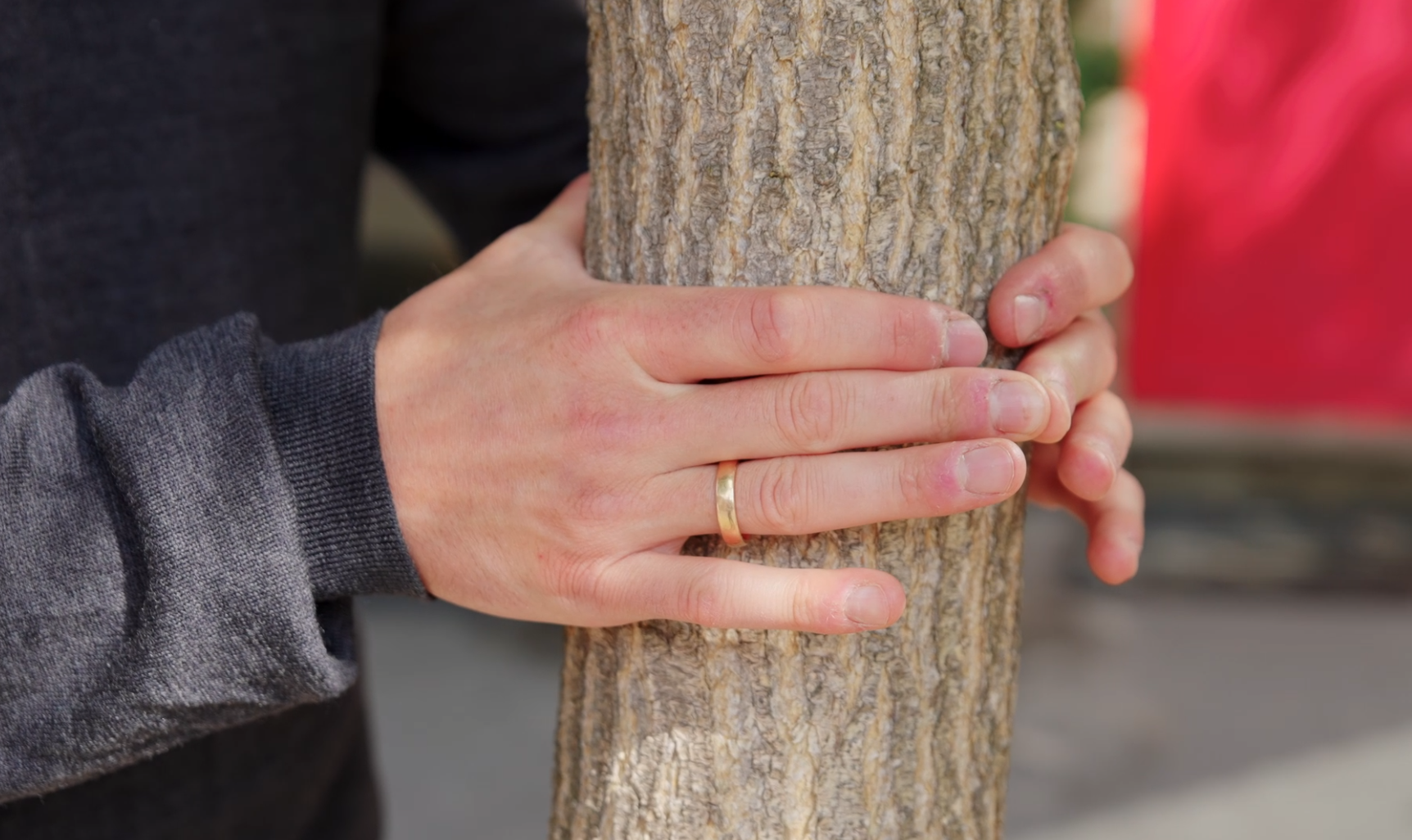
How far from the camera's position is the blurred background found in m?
3.72

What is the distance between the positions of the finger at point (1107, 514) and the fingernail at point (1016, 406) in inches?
12.7

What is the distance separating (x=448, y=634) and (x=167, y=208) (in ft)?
11.4

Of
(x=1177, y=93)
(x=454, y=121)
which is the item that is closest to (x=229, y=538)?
(x=454, y=121)

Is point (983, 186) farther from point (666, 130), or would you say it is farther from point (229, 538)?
point (229, 538)

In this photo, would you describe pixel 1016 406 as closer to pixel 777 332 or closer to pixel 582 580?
pixel 777 332

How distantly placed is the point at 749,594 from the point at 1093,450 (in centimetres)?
36

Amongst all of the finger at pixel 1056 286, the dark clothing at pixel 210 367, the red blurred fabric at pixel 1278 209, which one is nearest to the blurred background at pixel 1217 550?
the red blurred fabric at pixel 1278 209

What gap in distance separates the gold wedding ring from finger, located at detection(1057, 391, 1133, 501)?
0.34m

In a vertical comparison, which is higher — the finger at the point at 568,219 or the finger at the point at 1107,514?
the finger at the point at 568,219

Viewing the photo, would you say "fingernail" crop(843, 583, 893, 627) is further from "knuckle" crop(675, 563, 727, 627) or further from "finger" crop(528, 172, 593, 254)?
"finger" crop(528, 172, 593, 254)

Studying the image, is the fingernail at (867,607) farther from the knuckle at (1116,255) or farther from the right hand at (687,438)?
the knuckle at (1116,255)

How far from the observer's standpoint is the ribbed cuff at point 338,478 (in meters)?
0.98

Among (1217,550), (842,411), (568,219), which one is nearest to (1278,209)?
(1217,550)

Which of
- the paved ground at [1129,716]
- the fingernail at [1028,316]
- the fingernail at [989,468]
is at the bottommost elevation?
the paved ground at [1129,716]
